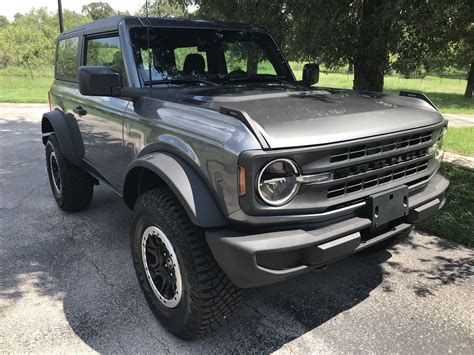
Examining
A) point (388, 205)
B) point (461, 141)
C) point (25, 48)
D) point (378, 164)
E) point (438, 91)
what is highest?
point (25, 48)

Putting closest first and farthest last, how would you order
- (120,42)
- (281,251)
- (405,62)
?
(281,251) → (120,42) → (405,62)

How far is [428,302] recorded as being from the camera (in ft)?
9.89

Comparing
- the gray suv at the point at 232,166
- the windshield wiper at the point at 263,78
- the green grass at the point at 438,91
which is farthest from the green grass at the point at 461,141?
Answer: the gray suv at the point at 232,166

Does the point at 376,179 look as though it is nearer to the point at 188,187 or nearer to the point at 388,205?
the point at 388,205

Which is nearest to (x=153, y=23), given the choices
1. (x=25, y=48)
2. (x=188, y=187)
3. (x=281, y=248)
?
(x=188, y=187)

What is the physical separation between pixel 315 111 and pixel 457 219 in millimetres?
2910

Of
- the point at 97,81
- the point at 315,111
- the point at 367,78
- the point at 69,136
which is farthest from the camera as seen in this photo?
the point at 367,78

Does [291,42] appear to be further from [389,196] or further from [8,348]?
[8,348]

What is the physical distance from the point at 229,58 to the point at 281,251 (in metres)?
2.25

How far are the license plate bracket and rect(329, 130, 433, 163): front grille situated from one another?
9.5 inches

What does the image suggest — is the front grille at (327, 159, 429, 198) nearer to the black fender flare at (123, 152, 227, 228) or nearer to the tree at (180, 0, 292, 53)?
the black fender flare at (123, 152, 227, 228)

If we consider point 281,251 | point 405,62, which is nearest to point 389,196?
point 281,251

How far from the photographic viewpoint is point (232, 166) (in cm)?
207

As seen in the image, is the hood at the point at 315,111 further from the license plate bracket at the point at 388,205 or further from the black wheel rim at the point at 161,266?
the black wheel rim at the point at 161,266
